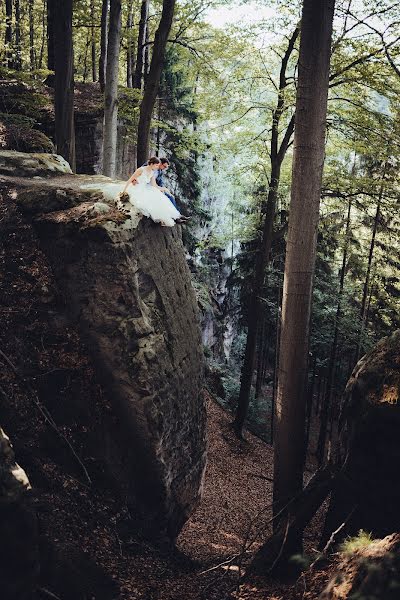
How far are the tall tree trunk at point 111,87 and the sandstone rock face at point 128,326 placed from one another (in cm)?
508

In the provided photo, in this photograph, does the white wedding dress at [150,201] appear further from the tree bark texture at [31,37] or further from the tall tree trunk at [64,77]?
the tree bark texture at [31,37]

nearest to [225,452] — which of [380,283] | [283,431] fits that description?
[283,431]

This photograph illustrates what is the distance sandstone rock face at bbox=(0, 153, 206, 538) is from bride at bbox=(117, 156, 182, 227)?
0.26 metres

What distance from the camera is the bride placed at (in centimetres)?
757

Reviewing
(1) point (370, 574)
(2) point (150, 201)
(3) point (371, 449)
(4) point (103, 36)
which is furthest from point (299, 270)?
(4) point (103, 36)

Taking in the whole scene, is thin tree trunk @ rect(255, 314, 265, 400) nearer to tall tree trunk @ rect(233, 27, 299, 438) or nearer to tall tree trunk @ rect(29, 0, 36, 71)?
tall tree trunk @ rect(233, 27, 299, 438)

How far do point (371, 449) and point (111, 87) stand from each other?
11.4 meters

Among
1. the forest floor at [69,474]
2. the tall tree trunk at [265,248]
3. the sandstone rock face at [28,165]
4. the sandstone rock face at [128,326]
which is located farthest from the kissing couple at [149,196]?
the tall tree trunk at [265,248]

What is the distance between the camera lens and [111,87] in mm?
12031

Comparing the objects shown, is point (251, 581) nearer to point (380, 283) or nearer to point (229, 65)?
point (229, 65)

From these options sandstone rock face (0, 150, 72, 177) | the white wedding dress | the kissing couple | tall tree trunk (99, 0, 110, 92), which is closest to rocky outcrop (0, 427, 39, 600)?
the kissing couple

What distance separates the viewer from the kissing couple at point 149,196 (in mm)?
7539

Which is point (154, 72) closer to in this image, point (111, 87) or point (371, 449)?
point (111, 87)

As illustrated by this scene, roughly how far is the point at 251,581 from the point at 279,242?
15.6 meters
